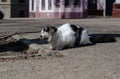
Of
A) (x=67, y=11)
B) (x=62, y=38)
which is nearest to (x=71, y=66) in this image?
(x=62, y=38)

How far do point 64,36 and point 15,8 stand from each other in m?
67.1

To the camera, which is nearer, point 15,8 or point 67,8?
point 67,8

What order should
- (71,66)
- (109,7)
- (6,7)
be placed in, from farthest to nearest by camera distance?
(6,7)
(109,7)
(71,66)

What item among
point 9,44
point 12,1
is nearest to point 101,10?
point 12,1

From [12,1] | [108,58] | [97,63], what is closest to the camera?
[97,63]

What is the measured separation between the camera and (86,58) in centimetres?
1080

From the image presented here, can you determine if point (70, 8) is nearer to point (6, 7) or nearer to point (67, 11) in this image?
point (67, 11)

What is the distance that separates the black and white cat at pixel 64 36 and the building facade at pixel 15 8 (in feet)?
208

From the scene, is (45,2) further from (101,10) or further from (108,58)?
(108,58)

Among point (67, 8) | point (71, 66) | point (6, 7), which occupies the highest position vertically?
point (67, 8)

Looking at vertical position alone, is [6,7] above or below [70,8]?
below

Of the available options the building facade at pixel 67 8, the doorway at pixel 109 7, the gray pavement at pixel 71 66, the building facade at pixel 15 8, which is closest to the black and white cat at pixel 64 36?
the gray pavement at pixel 71 66

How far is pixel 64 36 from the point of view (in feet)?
42.3

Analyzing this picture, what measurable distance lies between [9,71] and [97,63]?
200 centimetres
